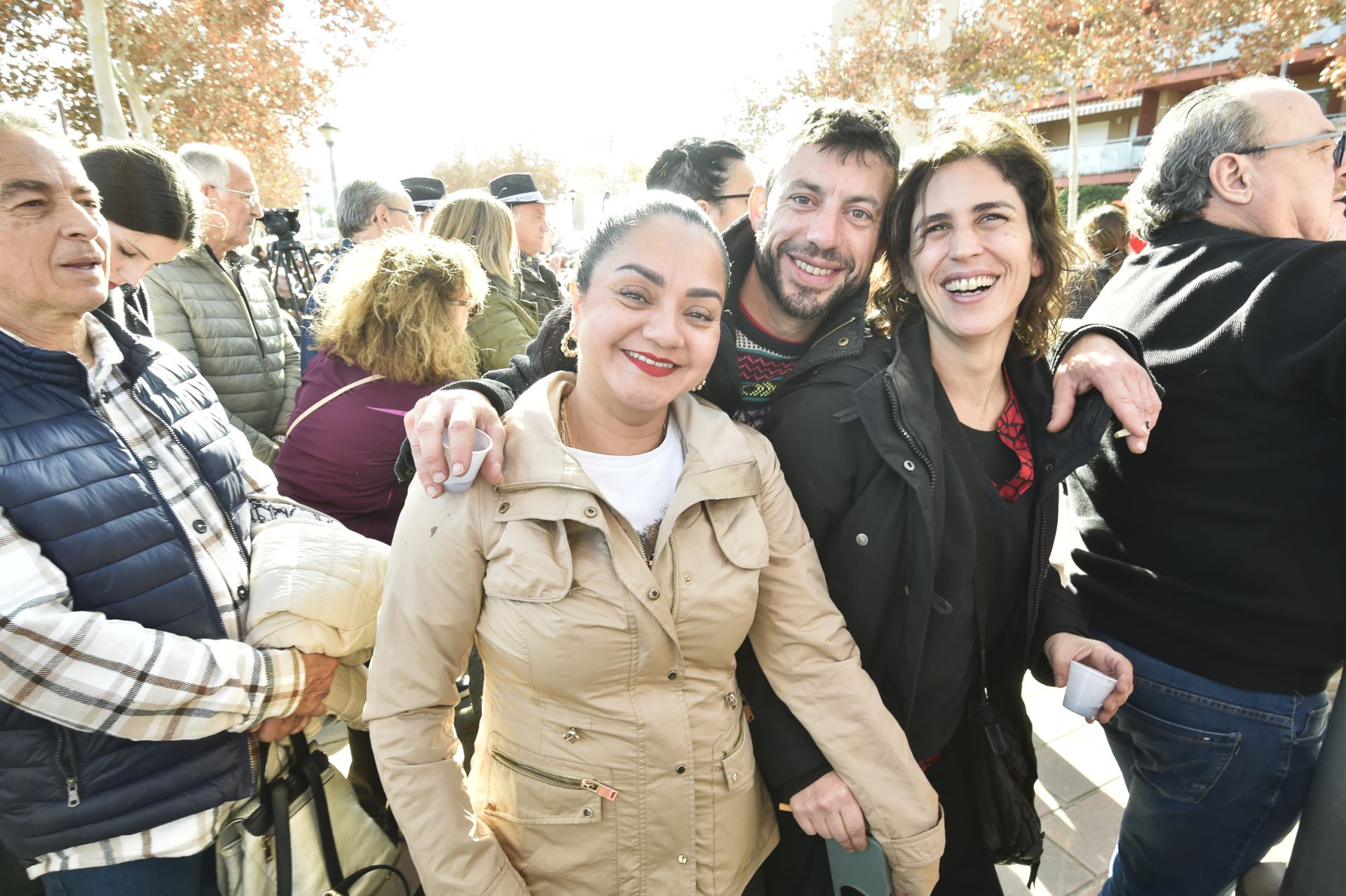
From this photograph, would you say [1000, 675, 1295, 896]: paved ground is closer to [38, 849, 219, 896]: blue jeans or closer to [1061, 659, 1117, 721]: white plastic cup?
[1061, 659, 1117, 721]: white plastic cup

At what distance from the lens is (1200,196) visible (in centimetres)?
198

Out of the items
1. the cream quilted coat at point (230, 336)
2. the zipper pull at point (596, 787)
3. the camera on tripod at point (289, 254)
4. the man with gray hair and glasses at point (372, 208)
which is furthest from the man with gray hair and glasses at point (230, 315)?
the zipper pull at point (596, 787)

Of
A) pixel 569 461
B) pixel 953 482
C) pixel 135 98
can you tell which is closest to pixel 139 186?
pixel 569 461

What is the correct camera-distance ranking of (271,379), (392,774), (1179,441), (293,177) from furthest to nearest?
1. (293,177)
2. (271,379)
3. (1179,441)
4. (392,774)

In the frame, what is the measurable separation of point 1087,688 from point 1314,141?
1.64 m

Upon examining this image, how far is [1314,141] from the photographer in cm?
189

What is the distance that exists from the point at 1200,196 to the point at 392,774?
2.61 m

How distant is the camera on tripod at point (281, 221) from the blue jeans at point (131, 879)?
19.2 ft

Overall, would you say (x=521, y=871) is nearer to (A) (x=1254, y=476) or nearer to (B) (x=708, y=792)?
(B) (x=708, y=792)

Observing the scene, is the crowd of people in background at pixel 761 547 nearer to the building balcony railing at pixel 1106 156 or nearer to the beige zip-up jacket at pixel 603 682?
the beige zip-up jacket at pixel 603 682

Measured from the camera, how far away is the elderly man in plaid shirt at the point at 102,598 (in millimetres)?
1352

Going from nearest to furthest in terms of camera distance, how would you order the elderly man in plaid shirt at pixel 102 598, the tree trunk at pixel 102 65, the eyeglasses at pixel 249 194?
1. the elderly man in plaid shirt at pixel 102 598
2. the eyeglasses at pixel 249 194
3. the tree trunk at pixel 102 65

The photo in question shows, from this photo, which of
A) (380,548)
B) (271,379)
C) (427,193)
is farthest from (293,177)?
(380,548)

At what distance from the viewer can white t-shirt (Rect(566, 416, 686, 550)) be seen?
157 centimetres
